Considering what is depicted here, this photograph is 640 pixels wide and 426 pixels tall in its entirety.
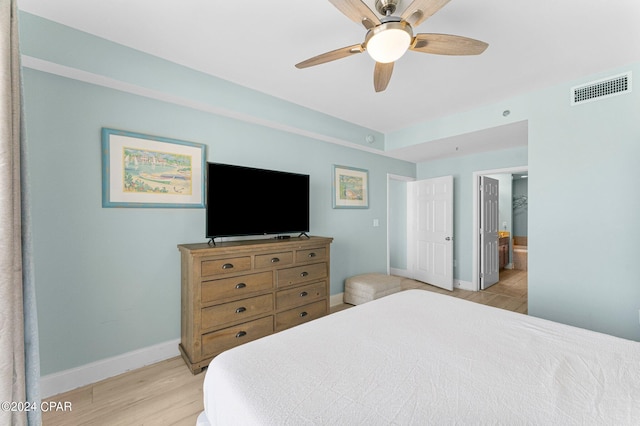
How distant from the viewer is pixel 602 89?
2473 mm

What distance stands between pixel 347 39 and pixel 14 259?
231 centimetres

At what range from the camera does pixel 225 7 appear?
1697 millimetres

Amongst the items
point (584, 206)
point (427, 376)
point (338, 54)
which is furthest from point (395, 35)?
point (584, 206)

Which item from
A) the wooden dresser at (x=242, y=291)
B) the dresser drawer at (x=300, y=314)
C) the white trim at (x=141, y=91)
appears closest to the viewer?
the white trim at (x=141, y=91)

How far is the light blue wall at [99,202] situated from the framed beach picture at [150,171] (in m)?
0.07

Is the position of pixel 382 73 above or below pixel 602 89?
below

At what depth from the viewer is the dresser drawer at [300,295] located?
2584mm

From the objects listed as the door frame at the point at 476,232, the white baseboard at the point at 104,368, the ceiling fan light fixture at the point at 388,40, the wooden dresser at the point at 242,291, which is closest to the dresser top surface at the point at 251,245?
the wooden dresser at the point at 242,291

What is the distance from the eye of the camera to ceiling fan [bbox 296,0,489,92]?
1380 mm

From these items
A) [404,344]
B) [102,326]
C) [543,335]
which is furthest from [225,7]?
[543,335]

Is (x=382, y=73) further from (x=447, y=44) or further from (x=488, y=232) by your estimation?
(x=488, y=232)

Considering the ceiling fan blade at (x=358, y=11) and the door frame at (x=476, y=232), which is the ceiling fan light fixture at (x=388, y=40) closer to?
the ceiling fan blade at (x=358, y=11)

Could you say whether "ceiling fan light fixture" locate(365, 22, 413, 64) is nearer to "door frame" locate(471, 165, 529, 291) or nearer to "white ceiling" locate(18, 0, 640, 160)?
"white ceiling" locate(18, 0, 640, 160)

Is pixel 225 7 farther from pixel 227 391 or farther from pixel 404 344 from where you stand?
pixel 404 344
